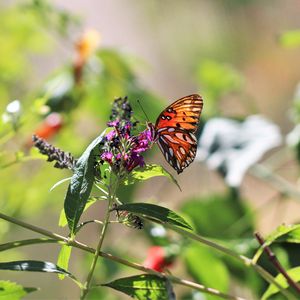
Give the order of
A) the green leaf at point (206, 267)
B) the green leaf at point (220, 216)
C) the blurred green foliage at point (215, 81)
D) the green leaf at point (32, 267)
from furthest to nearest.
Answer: the blurred green foliage at point (215, 81)
the green leaf at point (220, 216)
the green leaf at point (206, 267)
the green leaf at point (32, 267)

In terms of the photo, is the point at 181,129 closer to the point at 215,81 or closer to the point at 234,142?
the point at 234,142

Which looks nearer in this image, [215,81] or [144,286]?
[144,286]

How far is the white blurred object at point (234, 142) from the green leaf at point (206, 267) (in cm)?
8

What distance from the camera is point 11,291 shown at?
386 mm

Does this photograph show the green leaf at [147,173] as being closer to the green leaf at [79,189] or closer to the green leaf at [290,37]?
the green leaf at [79,189]

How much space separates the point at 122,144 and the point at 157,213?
0.05 meters

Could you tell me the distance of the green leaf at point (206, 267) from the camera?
696mm

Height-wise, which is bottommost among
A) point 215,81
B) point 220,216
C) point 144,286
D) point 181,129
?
point 144,286

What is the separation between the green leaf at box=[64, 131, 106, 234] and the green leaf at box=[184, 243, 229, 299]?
0.33m

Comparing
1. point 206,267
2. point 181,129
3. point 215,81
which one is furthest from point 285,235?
point 215,81

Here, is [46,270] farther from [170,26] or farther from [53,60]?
[170,26]

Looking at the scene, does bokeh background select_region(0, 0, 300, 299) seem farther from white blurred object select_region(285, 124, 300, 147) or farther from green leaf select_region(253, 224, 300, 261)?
green leaf select_region(253, 224, 300, 261)

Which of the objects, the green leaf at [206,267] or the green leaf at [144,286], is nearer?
the green leaf at [144,286]

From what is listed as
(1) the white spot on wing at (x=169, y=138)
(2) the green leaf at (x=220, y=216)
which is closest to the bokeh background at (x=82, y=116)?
(2) the green leaf at (x=220, y=216)
